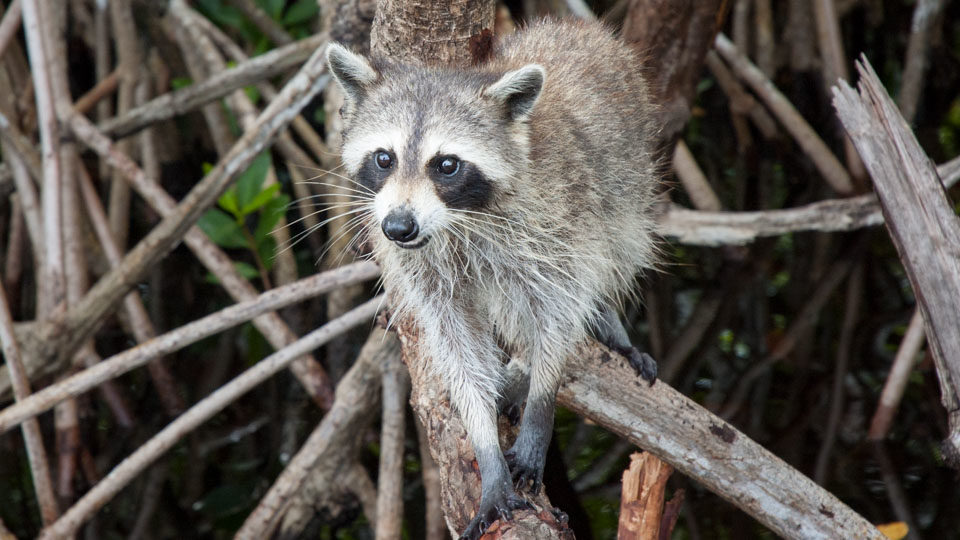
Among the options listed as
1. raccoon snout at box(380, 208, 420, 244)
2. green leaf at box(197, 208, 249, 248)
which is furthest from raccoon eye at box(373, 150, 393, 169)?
green leaf at box(197, 208, 249, 248)

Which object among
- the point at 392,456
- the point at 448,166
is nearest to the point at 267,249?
the point at 392,456

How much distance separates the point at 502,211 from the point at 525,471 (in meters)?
0.82

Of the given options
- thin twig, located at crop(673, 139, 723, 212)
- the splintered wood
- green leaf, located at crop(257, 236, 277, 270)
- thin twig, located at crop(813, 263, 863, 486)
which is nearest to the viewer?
the splintered wood

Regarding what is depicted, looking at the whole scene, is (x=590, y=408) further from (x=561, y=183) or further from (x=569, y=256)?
(x=561, y=183)

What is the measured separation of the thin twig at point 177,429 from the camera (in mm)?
4184

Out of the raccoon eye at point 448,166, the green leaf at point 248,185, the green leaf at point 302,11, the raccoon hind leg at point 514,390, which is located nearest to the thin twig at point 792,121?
the green leaf at point 302,11

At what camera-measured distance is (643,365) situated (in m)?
3.55

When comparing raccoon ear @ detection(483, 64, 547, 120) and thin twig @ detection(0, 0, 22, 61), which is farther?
thin twig @ detection(0, 0, 22, 61)

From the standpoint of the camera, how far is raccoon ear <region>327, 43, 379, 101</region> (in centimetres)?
304

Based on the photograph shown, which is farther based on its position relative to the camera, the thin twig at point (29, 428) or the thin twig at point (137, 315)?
the thin twig at point (137, 315)

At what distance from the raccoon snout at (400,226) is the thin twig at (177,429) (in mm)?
1435

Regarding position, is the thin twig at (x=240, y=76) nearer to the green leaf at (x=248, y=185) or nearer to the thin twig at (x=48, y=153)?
the green leaf at (x=248, y=185)

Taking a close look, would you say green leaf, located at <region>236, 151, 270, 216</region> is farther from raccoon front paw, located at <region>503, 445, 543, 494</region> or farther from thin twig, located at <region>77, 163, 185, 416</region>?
raccoon front paw, located at <region>503, 445, 543, 494</region>

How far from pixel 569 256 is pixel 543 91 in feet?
1.78
